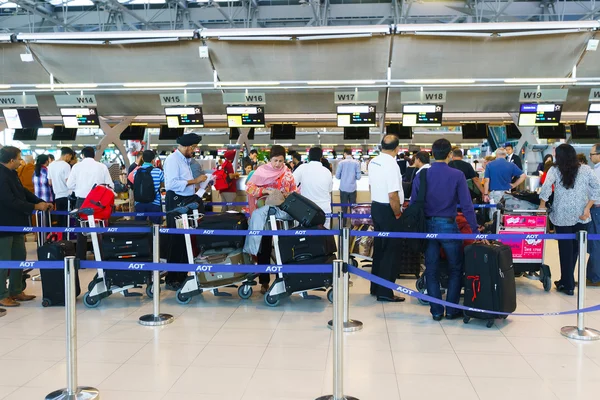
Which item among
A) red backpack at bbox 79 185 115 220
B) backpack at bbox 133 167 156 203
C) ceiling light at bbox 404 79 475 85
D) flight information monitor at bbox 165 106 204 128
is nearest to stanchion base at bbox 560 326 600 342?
red backpack at bbox 79 185 115 220

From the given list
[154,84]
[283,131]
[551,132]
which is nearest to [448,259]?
[154,84]

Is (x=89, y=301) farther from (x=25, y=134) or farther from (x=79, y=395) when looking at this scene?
(x=25, y=134)

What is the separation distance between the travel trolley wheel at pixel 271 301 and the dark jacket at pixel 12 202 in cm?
276

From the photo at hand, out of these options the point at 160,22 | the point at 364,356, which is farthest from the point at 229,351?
the point at 160,22

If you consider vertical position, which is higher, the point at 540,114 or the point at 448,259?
the point at 540,114

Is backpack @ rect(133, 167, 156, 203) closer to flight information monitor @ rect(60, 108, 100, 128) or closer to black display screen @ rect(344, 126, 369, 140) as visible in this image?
flight information monitor @ rect(60, 108, 100, 128)

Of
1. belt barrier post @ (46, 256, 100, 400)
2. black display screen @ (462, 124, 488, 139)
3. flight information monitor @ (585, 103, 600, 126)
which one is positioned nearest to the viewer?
belt barrier post @ (46, 256, 100, 400)

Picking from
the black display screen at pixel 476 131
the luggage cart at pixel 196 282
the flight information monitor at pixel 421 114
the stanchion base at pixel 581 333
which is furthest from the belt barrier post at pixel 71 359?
the black display screen at pixel 476 131

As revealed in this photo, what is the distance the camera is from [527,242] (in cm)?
715

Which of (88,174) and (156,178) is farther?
(88,174)

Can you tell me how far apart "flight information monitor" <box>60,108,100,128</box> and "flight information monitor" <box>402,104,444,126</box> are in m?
7.17

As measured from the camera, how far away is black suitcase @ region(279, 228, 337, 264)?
20.9 ft

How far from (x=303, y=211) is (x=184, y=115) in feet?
26.5

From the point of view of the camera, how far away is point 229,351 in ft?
16.0
